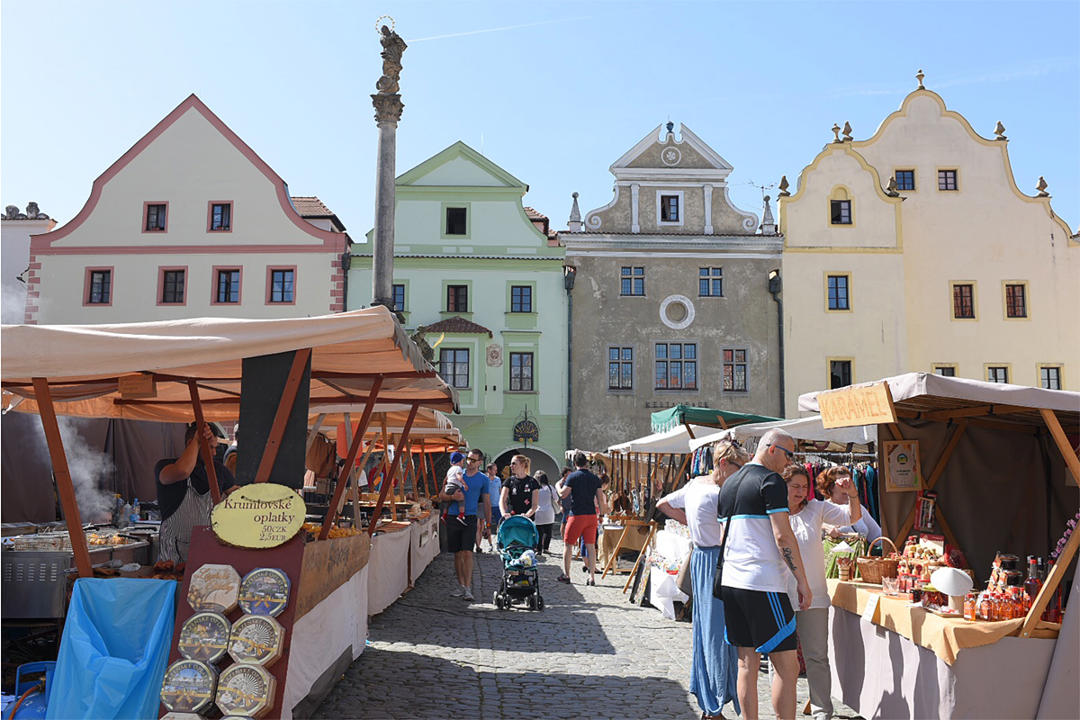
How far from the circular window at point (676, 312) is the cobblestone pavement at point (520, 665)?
19528mm

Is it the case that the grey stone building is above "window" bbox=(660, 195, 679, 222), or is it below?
below

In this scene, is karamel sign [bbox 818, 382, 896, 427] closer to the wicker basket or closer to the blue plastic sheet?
the wicker basket

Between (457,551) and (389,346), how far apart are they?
→ 6222mm

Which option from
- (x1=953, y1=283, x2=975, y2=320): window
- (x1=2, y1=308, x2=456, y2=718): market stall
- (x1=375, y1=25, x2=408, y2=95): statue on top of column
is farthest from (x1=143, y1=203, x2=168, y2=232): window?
(x1=953, y1=283, x2=975, y2=320): window

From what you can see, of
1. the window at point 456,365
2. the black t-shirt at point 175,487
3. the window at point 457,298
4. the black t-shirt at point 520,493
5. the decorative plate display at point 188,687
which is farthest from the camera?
the window at point 457,298

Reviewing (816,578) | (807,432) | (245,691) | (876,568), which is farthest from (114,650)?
(807,432)

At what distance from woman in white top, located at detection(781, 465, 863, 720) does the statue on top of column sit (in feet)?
31.2

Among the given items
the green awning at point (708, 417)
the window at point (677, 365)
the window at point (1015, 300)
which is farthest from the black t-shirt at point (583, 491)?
the window at point (1015, 300)

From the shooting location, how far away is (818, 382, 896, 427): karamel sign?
5.89 m

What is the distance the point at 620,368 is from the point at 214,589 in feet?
85.2

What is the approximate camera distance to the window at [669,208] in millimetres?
30750

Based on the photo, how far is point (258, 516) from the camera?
4.99m

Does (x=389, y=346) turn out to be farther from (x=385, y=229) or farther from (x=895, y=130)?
(x=895, y=130)

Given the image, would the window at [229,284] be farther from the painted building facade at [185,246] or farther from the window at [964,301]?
the window at [964,301]
